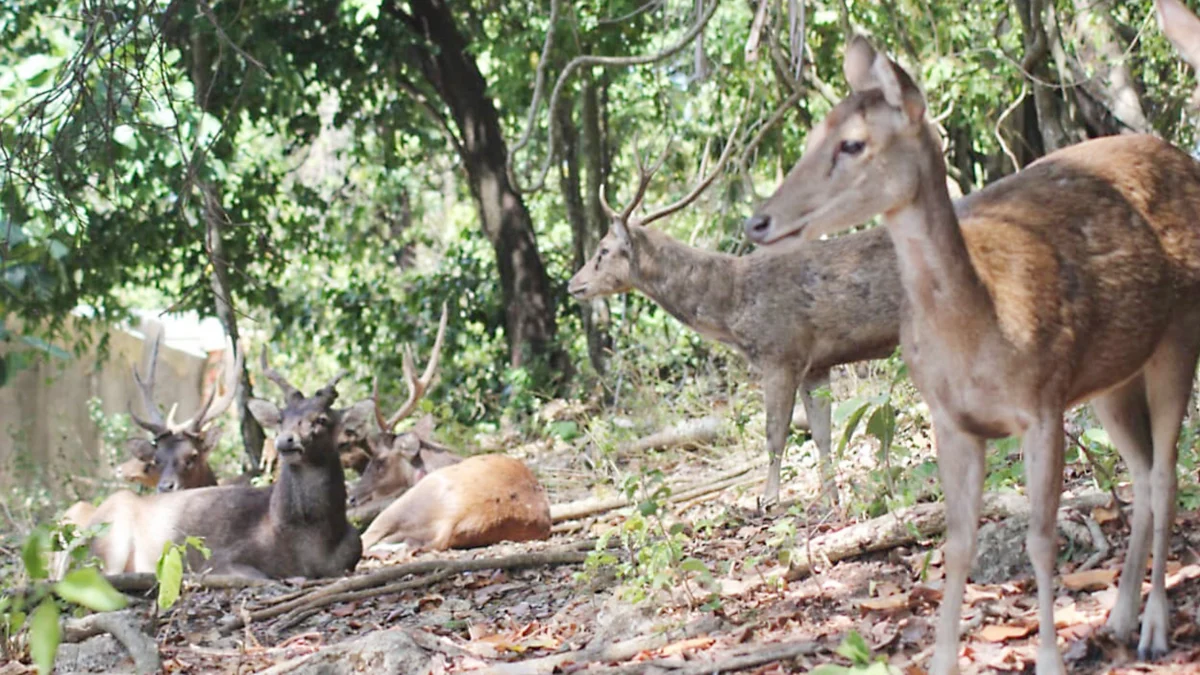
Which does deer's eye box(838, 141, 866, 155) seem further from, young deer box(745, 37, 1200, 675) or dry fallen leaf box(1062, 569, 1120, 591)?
dry fallen leaf box(1062, 569, 1120, 591)

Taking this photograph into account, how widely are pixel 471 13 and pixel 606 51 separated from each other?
6.82 feet

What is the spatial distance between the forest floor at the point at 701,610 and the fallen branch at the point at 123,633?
0.07 meters

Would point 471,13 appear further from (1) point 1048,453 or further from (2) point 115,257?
(1) point 1048,453

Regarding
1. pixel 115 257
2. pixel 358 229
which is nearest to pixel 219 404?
pixel 115 257

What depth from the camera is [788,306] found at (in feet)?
30.2

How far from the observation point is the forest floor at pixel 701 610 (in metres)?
4.74

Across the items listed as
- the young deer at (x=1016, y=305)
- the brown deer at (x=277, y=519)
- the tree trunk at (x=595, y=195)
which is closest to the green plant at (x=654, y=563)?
the young deer at (x=1016, y=305)

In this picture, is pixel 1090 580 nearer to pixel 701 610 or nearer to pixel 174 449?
pixel 701 610

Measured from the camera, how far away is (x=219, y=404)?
12.3 meters

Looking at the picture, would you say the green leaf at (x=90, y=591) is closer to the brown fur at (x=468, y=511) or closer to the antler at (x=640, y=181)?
the antler at (x=640, y=181)

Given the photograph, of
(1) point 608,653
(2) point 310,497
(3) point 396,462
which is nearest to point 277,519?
(2) point 310,497

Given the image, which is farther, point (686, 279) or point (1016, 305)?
point (686, 279)

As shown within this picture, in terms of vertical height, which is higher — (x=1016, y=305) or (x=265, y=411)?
(x=265, y=411)

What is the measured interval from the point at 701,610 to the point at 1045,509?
68.3 inches
